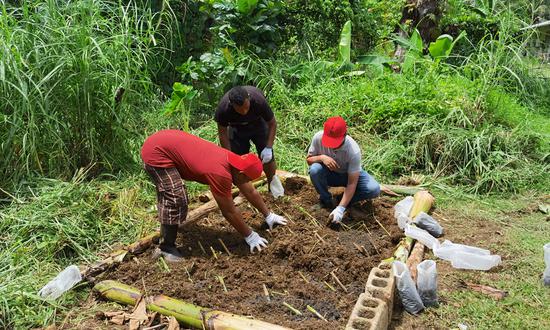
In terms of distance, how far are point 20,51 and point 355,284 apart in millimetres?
3399

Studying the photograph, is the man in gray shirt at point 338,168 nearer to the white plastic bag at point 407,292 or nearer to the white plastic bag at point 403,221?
the white plastic bag at point 403,221

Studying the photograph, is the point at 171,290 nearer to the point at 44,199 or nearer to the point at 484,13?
the point at 44,199

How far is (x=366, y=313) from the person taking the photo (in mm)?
2727

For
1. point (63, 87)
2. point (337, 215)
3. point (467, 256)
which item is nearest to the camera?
point (467, 256)

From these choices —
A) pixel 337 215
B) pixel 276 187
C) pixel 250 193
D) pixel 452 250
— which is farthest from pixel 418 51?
pixel 250 193

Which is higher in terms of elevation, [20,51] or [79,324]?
[20,51]

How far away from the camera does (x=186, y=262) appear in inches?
146

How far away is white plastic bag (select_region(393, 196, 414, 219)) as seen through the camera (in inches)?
173

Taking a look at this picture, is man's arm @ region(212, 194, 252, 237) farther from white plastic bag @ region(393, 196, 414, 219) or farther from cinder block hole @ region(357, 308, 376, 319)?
white plastic bag @ region(393, 196, 414, 219)

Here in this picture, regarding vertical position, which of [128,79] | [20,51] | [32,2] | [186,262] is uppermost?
[32,2]

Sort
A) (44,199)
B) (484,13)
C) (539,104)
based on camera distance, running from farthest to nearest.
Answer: (484,13) → (539,104) → (44,199)

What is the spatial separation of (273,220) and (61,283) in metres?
1.69

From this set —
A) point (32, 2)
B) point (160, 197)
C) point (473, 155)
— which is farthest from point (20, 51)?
point (473, 155)

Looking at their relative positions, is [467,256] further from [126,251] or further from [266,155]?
[126,251]
